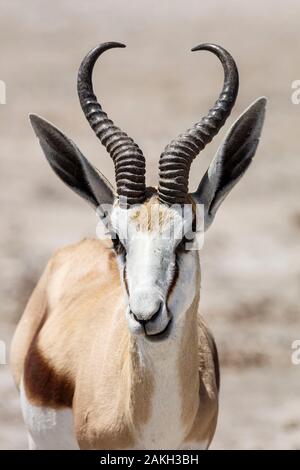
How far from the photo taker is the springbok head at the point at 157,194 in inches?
220

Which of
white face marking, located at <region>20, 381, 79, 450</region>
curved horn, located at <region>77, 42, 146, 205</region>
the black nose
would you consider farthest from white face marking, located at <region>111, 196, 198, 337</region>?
white face marking, located at <region>20, 381, 79, 450</region>

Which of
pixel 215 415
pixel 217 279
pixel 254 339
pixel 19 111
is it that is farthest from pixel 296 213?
pixel 215 415

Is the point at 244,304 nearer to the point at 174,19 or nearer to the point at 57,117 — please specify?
the point at 57,117

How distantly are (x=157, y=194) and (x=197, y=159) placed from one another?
1222cm

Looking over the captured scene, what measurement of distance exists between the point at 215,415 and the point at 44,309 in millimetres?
1754

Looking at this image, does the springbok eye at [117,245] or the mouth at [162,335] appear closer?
the mouth at [162,335]

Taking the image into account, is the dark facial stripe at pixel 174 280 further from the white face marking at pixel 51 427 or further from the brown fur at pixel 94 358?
the white face marking at pixel 51 427

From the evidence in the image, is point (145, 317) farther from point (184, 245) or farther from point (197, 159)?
point (197, 159)

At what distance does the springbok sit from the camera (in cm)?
568

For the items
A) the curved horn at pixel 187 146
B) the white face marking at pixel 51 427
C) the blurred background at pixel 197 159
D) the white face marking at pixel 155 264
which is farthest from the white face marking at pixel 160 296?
the blurred background at pixel 197 159

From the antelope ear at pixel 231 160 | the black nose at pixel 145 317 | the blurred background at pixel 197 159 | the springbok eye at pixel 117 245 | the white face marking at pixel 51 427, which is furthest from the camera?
the blurred background at pixel 197 159

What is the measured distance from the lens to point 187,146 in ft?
19.9

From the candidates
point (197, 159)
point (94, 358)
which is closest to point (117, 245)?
point (94, 358)

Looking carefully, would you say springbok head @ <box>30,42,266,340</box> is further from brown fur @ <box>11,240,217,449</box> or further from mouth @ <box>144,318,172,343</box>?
brown fur @ <box>11,240,217,449</box>
